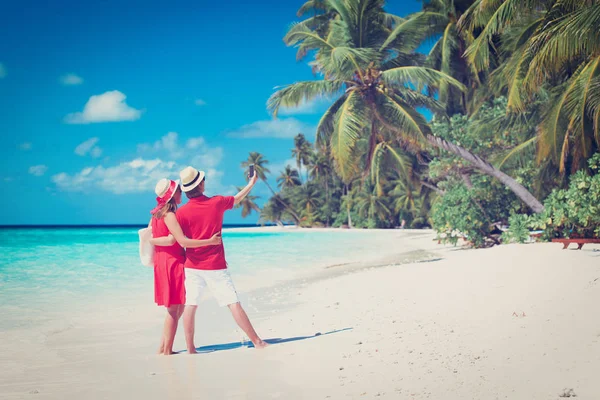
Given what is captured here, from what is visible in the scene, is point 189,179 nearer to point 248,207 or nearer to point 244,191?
point 244,191

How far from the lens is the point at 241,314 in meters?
4.39

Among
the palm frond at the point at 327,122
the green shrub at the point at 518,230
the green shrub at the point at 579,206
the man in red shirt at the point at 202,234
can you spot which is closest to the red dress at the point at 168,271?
the man in red shirt at the point at 202,234

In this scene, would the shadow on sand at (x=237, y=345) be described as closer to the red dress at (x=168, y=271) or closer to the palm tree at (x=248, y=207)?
the red dress at (x=168, y=271)

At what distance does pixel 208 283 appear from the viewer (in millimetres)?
4324

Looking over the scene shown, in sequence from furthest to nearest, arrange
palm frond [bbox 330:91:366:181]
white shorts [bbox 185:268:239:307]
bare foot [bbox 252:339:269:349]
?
palm frond [bbox 330:91:366:181] → bare foot [bbox 252:339:269:349] → white shorts [bbox 185:268:239:307]

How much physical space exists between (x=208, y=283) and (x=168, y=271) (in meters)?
0.37

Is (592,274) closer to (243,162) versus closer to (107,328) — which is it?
(107,328)

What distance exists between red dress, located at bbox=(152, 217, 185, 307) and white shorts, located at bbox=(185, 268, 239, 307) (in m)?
0.12

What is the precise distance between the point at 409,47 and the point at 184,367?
48.1ft

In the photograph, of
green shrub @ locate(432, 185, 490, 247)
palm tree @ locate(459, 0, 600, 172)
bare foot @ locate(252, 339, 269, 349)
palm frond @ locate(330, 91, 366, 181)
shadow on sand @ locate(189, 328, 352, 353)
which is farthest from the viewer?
green shrub @ locate(432, 185, 490, 247)

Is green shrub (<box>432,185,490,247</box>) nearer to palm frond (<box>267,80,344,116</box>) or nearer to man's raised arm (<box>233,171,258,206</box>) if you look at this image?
palm frond (<box>267,80,344,116</box>)

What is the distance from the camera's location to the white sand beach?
328cm

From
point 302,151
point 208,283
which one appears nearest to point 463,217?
point 208,283

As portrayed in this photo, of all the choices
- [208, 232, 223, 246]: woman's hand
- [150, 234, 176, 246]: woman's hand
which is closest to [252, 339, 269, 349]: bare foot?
[208, 232, 223, 246]: woman's hand
